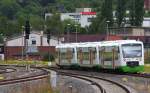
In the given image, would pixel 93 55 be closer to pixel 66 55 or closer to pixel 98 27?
pixel 66 55

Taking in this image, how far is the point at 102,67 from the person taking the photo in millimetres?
57156

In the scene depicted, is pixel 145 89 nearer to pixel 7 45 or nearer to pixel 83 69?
pixel 83 69

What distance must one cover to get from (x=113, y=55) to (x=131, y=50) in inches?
66.9

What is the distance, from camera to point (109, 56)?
5438cm

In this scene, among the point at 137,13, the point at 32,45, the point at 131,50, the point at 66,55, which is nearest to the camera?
the point at 131,50

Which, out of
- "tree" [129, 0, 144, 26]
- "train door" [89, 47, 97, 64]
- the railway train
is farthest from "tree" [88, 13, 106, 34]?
"train door" [89, 47, 97, 64]

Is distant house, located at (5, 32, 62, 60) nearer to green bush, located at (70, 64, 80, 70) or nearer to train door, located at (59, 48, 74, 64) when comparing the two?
train door, located at (59, 48, 74, 64)

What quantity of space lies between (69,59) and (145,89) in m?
34.3

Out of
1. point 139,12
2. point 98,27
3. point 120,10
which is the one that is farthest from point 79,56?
point 98,27

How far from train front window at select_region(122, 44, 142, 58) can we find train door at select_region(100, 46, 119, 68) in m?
0.78

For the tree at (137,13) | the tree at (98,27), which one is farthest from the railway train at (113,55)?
the tree at (98,27)

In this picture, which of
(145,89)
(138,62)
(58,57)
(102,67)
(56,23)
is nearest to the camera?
(145,89)

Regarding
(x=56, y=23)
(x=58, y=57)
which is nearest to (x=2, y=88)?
(x=58, y=57)

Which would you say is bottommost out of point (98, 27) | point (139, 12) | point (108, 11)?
point (98, 27)
